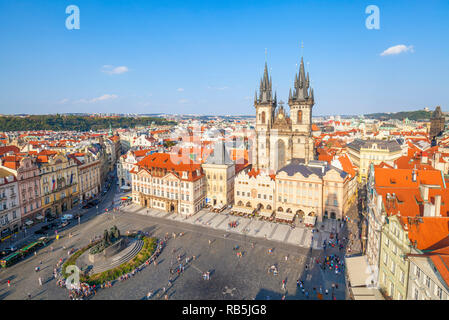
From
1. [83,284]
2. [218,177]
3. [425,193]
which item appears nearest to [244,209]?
[218,177]

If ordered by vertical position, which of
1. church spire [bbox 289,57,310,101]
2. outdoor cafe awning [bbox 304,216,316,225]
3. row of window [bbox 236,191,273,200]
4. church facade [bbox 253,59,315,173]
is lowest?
outdoor cafe awning [bbox 304,216,316,225]

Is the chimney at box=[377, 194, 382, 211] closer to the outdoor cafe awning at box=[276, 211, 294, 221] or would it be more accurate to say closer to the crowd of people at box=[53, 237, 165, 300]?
the outdoor cafe awning at box=[276, 211, 294, 221]

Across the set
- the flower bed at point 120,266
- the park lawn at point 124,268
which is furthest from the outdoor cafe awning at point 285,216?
the park lawn at point 124,268

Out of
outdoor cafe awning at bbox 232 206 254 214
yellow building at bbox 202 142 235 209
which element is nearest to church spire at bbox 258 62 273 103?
yellow building at bbox 202 142 235 209

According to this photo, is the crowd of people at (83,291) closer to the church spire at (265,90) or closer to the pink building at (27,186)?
the pink building at (27,186)

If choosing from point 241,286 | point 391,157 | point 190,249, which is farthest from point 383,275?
point 391,157

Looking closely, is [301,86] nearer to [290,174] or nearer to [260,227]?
[290,174]
